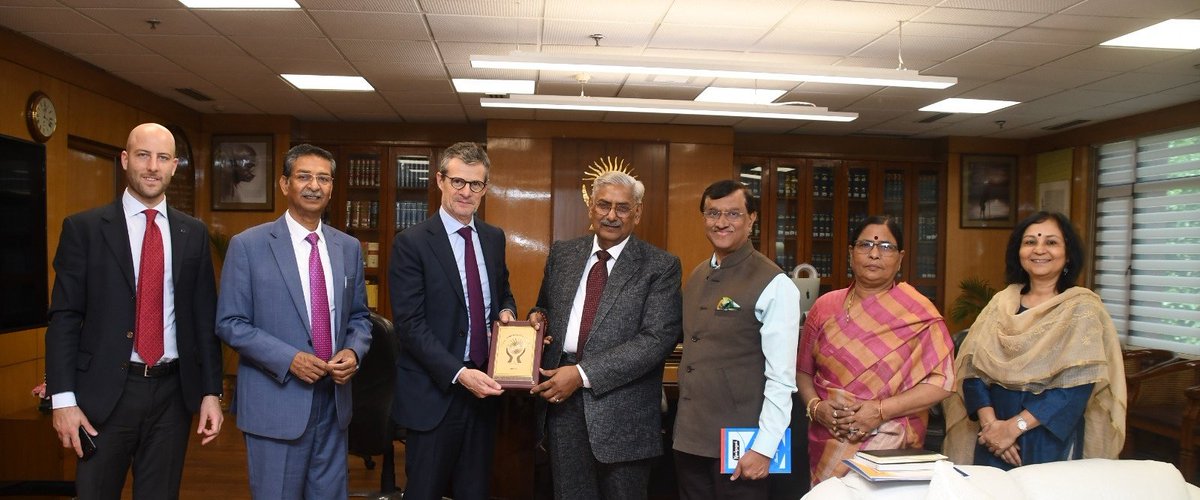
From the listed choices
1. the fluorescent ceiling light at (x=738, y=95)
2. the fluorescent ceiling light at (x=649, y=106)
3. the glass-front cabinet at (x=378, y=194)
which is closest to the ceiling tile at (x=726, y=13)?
the fluorescent ceiling light at (x=649, y=106)

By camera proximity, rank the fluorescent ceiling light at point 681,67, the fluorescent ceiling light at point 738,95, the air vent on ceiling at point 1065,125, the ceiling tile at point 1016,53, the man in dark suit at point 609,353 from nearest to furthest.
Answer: the man in dark suit at point 609,353
the fluorescent ceiling light at point 681,67
the ceiling tile at point 1016,53
the fluorescent ceiling light at point 738,95
the air vent on ceiling at point 1065,125

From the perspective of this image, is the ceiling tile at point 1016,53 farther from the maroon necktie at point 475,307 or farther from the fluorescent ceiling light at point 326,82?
the fluorescent ceiling light at point 326,82

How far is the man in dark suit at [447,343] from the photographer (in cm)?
246

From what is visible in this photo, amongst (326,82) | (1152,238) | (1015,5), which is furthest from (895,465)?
(1152,238)

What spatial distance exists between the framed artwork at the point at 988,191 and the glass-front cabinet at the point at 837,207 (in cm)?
29

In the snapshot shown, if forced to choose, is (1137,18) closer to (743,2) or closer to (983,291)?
(743,2)

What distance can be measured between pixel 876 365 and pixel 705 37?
2924mm

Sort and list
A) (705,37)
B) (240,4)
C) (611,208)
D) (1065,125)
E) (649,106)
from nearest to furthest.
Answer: (611,208) < (240,4) < (705,37) < (649,106) < (1065,125)

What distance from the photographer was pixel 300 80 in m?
6.17

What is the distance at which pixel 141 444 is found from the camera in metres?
2.39

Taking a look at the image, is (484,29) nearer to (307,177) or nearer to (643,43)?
(643,43)

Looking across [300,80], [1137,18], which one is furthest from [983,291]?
[300,80]

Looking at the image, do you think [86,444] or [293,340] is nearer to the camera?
[86,444]

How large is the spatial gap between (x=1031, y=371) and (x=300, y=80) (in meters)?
5.64
